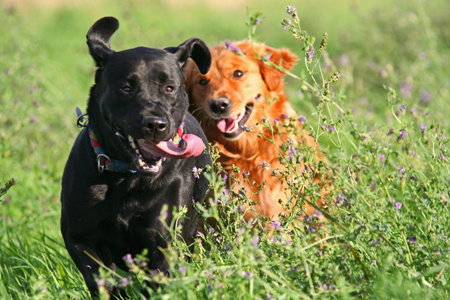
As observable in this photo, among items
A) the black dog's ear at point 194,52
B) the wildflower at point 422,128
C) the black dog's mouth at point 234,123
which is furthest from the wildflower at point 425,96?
the wildflower at point 422,128

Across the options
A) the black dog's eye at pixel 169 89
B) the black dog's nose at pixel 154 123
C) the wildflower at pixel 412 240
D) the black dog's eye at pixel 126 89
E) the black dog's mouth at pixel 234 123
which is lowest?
the black dog's mouth at pixel 234 123

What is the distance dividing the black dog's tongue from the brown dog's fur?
1767 millimetres

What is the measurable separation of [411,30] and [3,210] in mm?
6068

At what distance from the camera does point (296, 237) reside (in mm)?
3000

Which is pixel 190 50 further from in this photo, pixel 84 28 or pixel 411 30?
pixel 84 28

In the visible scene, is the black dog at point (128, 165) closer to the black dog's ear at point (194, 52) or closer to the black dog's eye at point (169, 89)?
the black dog's eye at point (169, 89)

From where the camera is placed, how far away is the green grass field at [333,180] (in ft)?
8.75

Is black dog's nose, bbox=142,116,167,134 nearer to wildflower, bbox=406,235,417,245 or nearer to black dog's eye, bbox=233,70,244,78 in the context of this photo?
wildflower, bbox=406,235,417,245

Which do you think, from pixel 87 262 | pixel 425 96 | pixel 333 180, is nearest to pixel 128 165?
pixel 87 262

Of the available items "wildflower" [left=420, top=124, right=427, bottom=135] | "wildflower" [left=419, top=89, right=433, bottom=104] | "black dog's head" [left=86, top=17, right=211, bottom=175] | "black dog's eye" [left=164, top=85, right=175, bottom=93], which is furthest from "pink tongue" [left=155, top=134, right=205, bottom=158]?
"wildflower" [left=419, top=89, right=433, bottom=104]

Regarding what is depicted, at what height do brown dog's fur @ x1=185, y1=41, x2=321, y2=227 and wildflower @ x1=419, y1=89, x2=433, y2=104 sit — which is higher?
brown dog's fur @ x1=185, y1=41, x2=321, y2=227

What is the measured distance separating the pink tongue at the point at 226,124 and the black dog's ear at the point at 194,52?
112cm

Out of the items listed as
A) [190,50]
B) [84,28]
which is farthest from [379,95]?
[84,28]

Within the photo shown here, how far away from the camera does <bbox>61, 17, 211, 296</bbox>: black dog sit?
3527 millimetres
